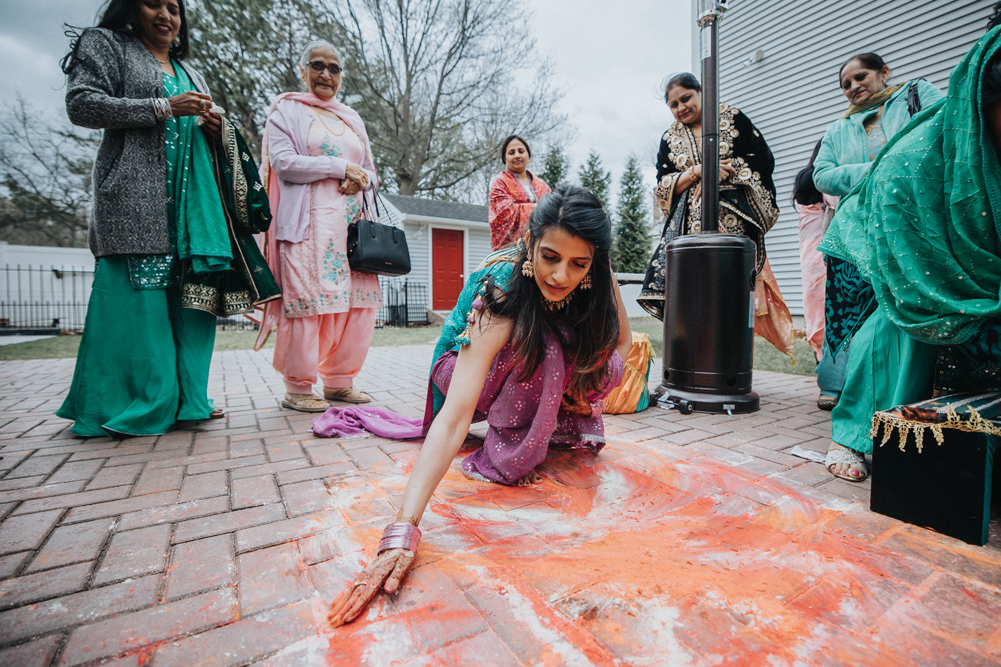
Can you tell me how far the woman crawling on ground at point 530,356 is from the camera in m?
1.41

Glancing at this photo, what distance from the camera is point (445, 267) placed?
1398 cm

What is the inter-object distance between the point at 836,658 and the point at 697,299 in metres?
2.25

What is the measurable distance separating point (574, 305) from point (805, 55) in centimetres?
865

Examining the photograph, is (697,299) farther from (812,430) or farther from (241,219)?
(241,219)

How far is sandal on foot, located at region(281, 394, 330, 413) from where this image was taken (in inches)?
120

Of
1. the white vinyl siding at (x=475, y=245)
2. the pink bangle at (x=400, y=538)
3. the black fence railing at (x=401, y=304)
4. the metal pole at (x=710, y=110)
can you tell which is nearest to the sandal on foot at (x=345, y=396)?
the pink bangle at (x=400, y=538)

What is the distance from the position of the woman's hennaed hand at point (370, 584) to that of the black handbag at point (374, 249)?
2227 mm

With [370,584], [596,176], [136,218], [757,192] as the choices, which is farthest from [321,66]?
[596,176]

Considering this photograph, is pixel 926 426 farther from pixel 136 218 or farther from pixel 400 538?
pixel 136 218

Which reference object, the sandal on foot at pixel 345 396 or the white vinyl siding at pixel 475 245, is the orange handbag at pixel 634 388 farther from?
the white vinyl siding at pixel 475 245

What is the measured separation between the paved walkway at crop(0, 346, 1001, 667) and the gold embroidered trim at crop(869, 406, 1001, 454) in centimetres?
26

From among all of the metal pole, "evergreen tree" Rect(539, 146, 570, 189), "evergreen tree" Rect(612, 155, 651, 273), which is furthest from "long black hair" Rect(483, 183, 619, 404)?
"evergreen tree" Rect(539, 146, 570, 189)

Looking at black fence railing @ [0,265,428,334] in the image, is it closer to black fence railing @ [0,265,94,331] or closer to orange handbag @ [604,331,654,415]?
black fence railing @ [0,265,94,331]

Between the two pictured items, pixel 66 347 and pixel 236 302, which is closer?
pixel 236 302
